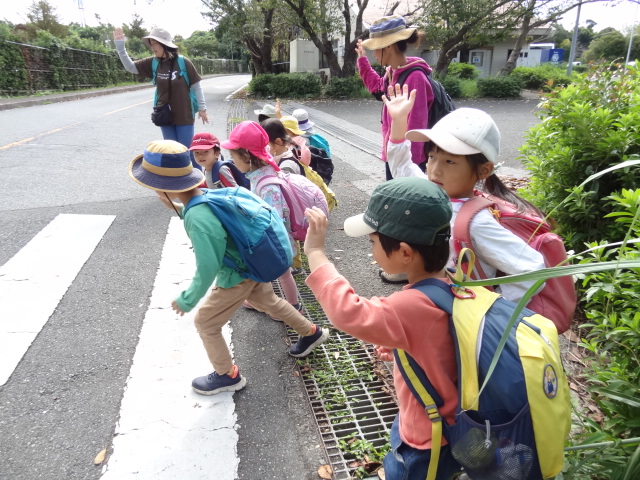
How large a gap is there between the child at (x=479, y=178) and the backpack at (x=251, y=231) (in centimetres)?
90

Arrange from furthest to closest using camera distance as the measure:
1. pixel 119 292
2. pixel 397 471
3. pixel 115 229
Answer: pixel 115 229, pixel 119 292, pixel 397 471

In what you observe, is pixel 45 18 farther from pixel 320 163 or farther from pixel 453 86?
pixel 320 163

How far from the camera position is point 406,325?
1.34 meters

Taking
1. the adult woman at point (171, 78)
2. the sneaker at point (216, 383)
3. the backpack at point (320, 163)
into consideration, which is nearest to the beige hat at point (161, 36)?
the adult woman at point (171, 78)

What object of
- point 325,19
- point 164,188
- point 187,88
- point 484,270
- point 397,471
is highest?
point 325,19

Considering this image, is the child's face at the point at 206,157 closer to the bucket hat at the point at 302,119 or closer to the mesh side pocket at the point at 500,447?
the bucket hat at the point at 302,119

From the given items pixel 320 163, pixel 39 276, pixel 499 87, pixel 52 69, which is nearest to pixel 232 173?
pixel 320 163

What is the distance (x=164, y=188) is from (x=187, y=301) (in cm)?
58

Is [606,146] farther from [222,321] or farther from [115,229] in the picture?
[115,229]

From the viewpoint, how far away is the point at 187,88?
17.5 ft

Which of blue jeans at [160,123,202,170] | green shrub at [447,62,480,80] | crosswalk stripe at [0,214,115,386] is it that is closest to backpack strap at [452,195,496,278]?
crosswalk stripe at [0,214,115,386]

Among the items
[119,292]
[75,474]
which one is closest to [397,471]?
[75,474]

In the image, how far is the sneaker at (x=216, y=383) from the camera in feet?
8.52

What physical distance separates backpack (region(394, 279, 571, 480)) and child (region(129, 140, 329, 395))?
1.26 metres
